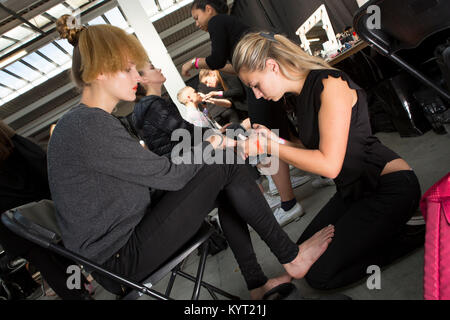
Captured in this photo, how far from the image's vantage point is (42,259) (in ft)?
7.07

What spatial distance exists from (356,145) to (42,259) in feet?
7.31

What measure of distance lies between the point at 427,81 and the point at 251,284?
3.71 feet

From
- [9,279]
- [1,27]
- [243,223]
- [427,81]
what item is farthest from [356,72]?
[1,27]

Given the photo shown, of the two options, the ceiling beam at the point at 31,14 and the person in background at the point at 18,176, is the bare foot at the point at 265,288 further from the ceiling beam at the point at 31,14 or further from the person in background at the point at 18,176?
the ceiling beam at the point at 31,14

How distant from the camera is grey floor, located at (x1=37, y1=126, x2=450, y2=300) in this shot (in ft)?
3.85

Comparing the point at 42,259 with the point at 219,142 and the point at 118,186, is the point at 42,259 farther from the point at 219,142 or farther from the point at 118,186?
the point at 219,142

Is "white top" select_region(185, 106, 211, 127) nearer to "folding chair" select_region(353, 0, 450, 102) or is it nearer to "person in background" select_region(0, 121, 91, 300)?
"person in background" select_region(0, 121, 91, 300)

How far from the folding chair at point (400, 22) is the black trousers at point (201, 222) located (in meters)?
0.76

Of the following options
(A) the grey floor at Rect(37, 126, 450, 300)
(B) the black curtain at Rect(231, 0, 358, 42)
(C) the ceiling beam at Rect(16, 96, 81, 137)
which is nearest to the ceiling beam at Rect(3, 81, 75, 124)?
(C) the ceiling beam at Rect(16, 96, 81, 137)

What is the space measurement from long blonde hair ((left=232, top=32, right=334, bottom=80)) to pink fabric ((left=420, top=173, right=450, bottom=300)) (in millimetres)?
766

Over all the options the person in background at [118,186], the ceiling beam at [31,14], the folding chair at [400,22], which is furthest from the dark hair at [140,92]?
the ceiling beam at [31,14]

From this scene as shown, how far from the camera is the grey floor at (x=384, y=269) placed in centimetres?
117

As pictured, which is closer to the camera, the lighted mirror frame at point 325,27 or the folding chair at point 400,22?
the folding chair at point 400,22

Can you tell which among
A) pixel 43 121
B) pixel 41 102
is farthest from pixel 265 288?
pixel 43 121
